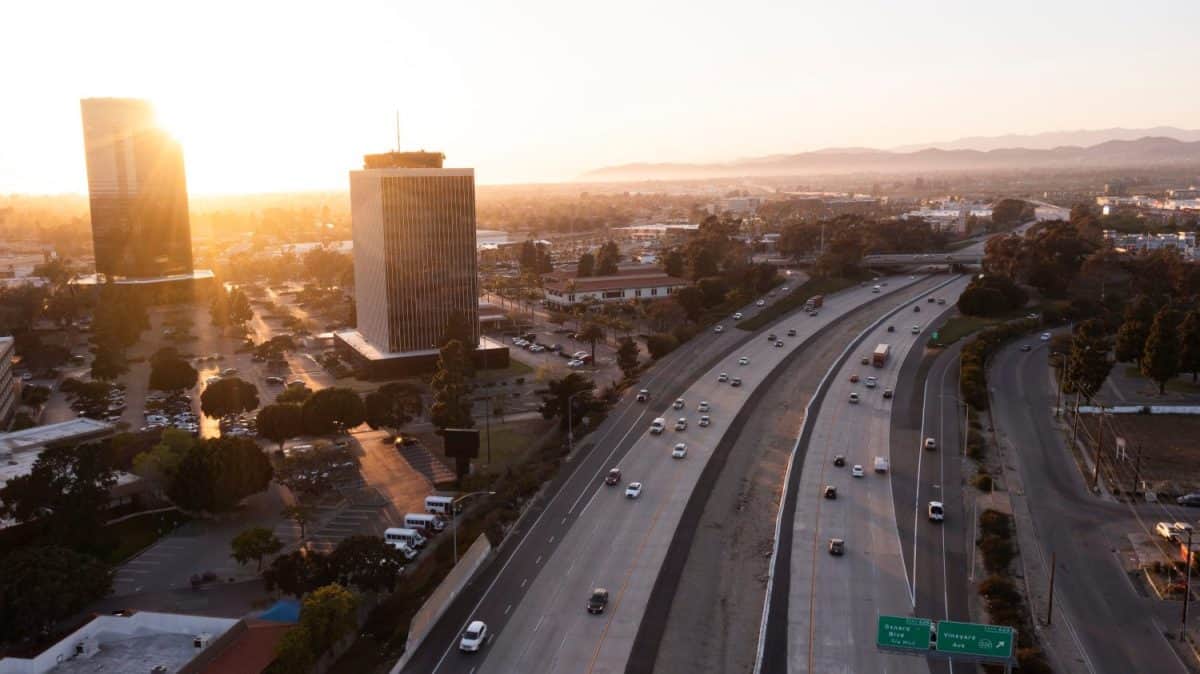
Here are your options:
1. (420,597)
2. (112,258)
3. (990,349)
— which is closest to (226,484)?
(420,597)

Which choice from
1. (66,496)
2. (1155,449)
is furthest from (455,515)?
(1155,449)

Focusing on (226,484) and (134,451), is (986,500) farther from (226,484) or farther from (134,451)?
(134,451)

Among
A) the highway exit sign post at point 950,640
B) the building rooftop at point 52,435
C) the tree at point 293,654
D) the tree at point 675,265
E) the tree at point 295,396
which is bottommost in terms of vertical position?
the tree at point 293,654

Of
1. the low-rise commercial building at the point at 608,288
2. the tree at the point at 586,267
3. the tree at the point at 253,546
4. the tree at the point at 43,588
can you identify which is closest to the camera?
the tree at the point at 43,588

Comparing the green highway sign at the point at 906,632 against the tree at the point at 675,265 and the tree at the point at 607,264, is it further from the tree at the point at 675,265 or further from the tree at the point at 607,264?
the tree at the point at 607,264

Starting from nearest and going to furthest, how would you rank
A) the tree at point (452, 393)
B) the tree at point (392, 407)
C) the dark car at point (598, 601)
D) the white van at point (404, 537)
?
the dark car at point (598, 601) < the white van at point (404, 537) < the tree at point (452, 393) < the tree at point (392, 407)

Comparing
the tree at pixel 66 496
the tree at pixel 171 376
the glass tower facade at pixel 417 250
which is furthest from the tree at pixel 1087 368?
the tree at pixel 171 376
